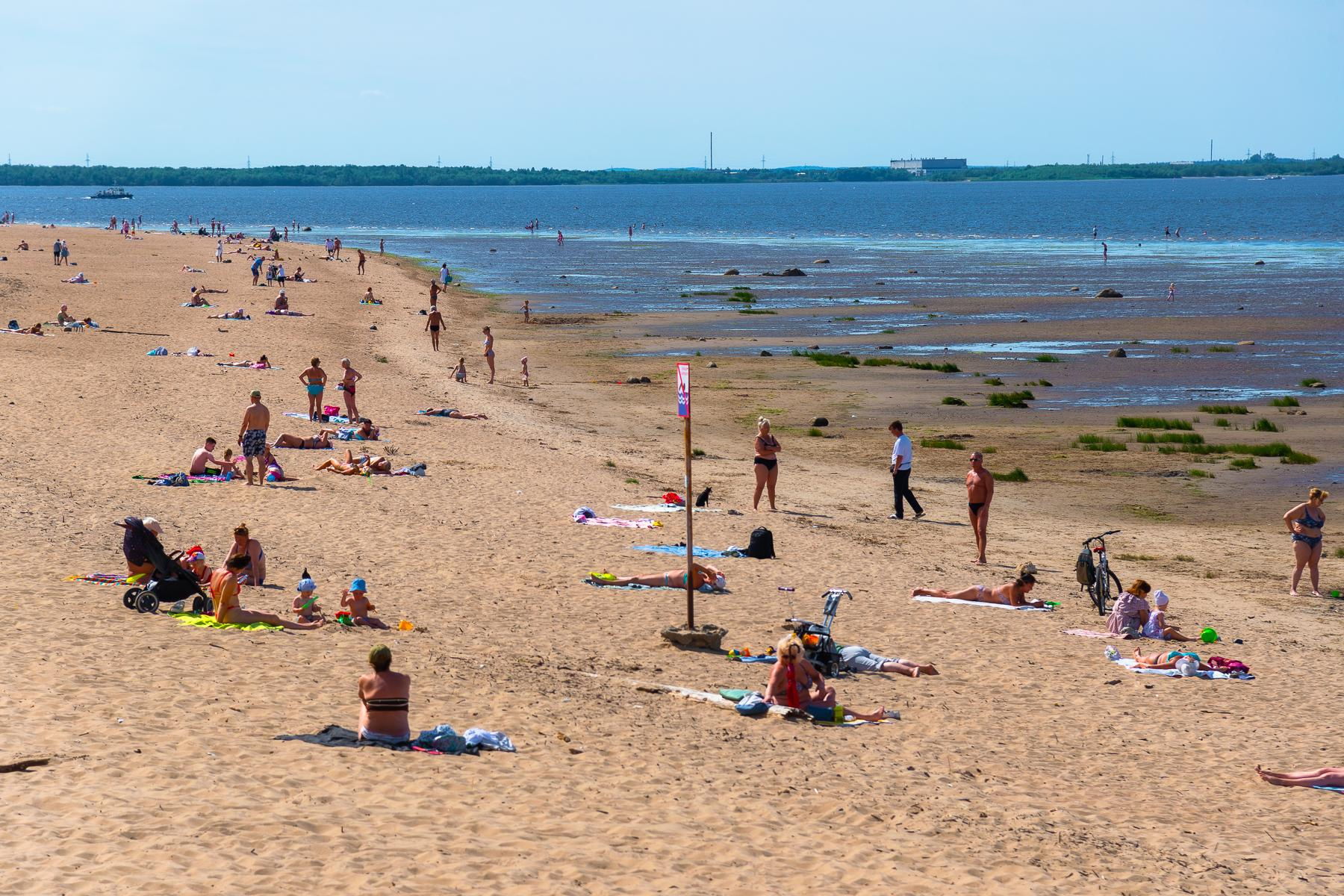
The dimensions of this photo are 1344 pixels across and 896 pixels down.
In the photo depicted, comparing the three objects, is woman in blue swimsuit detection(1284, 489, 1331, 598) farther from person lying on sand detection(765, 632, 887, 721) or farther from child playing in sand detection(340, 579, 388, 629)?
child playing in sand detection(340, 579, 388, 629)

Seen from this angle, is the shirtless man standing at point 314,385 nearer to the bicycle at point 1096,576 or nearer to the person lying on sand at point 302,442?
the person lying on sand at point 302,442

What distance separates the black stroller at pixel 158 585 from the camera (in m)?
13.8

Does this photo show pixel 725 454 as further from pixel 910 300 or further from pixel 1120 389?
pixel 910 300

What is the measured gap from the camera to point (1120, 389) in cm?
3638

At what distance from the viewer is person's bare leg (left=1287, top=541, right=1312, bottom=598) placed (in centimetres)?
1759

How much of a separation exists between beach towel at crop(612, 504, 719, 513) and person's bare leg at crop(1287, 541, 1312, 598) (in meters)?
8.24

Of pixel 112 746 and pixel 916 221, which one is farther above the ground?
pixel 916 221

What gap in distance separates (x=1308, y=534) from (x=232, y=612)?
12943mm

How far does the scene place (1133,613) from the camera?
50.6 feet

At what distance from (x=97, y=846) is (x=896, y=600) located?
1053 cm

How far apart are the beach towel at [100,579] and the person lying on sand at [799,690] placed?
7005mm

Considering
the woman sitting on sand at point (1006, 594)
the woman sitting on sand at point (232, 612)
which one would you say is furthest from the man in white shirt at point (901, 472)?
the woman sitting on sand at point (232, 612)

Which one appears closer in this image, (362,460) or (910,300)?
(362,460)

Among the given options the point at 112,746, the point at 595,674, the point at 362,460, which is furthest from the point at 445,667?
the point at 362,460
